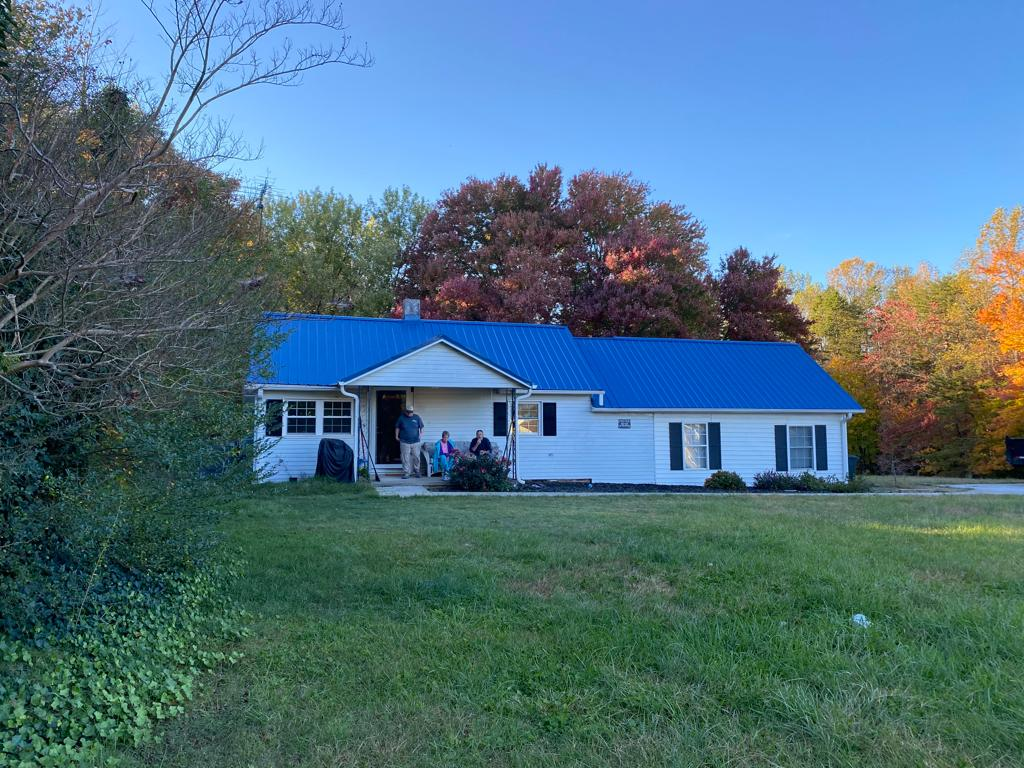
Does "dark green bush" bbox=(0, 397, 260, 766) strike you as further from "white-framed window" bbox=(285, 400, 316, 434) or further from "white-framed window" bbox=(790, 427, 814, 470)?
"white-framed window" bbox=(790, 427, 814, 470)

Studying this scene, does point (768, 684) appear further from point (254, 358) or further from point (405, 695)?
point (254, 358)

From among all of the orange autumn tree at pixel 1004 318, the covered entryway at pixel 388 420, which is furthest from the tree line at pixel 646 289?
the covered entryway at pixel 388 420

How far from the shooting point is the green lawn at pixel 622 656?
2.99 metres

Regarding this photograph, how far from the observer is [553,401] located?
1784 centimetres

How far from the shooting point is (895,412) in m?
29.7

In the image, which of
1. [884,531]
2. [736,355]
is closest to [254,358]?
[884,531]

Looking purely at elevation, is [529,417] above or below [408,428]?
above

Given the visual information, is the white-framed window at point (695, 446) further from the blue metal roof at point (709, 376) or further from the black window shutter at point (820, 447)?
the black window shutter at point (820, 447)

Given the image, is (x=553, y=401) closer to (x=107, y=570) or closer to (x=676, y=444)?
(x=676, y=444)

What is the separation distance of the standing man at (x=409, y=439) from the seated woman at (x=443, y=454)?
19.0 inches

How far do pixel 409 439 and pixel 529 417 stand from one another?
3261mm

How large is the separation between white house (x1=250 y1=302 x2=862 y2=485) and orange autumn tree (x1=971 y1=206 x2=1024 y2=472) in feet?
30.6

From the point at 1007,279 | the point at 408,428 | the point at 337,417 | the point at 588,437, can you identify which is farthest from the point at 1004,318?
the point at 337,417

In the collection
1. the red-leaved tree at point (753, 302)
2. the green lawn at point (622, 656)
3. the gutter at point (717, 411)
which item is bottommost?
the green lawn at point (622, 656)
